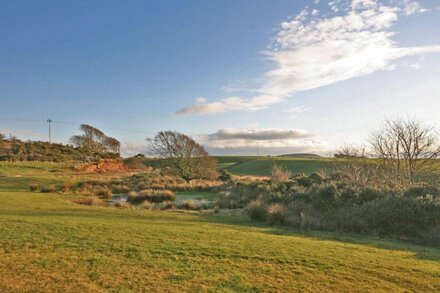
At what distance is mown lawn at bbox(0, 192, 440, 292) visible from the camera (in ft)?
24.6

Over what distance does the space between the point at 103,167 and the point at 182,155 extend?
20.9 m

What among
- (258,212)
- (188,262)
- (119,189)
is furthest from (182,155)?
(188,262)

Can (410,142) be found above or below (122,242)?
above

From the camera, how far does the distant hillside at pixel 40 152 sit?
71.9m

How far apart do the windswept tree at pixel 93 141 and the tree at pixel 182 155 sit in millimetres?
46548

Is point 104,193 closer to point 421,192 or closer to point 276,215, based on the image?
point 276,215

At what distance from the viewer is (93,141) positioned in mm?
98438

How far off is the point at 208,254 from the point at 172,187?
1212 inches

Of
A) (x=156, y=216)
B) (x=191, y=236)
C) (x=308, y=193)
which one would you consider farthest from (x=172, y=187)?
(x=191, y=236)

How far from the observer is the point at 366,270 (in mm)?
8906

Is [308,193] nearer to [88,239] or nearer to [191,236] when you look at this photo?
[191,236]

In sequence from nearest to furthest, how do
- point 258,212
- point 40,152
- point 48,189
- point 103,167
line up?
1. point 258,212
2. point 48,189
3. point 103,167
4. point 40,152

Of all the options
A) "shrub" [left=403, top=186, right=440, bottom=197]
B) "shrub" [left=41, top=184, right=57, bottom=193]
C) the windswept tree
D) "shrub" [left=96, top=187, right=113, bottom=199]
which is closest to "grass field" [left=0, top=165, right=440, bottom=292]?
"shrub" [left=403, top=186, right=440, bottom=197]

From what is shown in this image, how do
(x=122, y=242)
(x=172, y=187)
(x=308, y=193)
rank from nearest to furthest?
1. (x=122, y=242)
2. (x=308, y=193)
3. (x=172, y=187)
